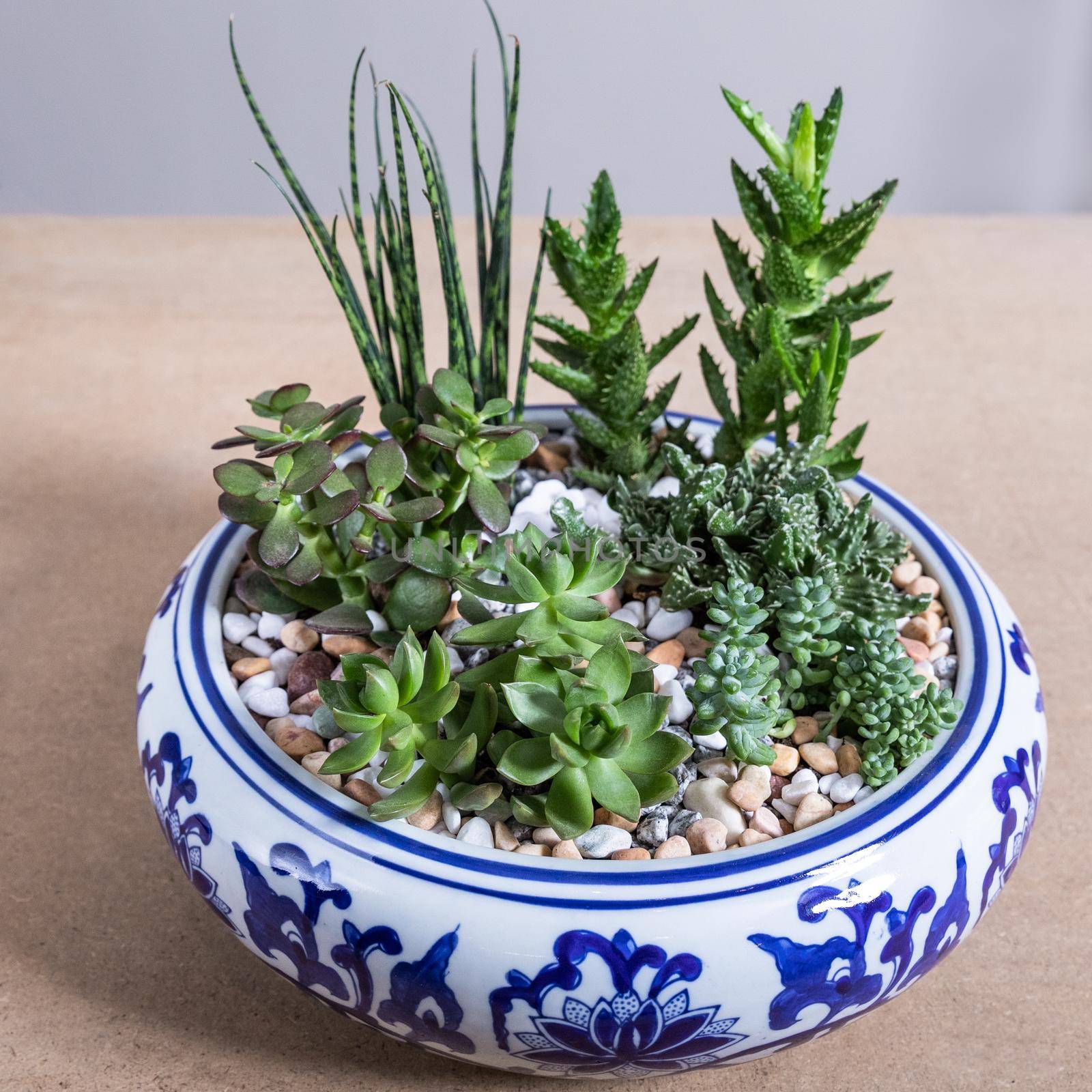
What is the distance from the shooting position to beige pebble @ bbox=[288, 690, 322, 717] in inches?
36.9

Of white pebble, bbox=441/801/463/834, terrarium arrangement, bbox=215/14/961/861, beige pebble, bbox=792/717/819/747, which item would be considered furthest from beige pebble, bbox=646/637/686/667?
white pebble, bbox=441/801/463/834

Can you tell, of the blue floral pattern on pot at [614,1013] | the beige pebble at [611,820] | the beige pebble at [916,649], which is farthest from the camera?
the beige pebble at [916,649]

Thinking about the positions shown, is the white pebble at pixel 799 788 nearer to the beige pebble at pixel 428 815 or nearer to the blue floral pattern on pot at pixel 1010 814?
the blue floral pattern on pot at pixel 1010 814

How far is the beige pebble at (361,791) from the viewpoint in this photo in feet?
2.76

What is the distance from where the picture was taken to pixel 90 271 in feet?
7.69

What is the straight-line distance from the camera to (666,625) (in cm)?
101

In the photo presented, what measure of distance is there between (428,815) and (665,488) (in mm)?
454

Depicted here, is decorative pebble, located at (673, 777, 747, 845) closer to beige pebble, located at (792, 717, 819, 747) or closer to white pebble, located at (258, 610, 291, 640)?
beige pebble, located at (792, 717, 819, 747)

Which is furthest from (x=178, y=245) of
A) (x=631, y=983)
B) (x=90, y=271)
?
(x=631, y=983)

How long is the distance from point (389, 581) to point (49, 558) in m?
0.77

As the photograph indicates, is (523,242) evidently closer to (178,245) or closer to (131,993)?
(178,245)

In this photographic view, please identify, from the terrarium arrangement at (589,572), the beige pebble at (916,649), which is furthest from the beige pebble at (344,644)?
the beige pebble at (916,649)

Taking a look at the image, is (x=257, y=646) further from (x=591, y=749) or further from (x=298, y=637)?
(x=591, y=749)

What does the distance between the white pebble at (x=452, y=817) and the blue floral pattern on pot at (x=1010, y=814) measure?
37 cm
